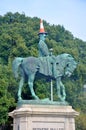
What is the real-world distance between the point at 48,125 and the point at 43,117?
1.70ft

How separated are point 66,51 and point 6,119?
14385 mm

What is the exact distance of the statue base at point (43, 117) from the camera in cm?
2114

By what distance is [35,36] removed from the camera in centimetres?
4497

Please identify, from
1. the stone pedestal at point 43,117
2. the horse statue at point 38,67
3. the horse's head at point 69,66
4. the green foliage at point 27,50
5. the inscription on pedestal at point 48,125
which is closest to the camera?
the stone pedestal at point 43,117

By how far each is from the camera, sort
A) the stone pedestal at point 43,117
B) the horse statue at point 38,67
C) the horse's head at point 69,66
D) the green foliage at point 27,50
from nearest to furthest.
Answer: the stone pedestal at point 43,117
the horse statue at point 38,67
the horse's head at point 69,66
the green foliage at point 27,50

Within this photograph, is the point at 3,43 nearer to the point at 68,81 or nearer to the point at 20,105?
the point at 68,81

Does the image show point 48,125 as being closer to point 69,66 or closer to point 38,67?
point 38,67

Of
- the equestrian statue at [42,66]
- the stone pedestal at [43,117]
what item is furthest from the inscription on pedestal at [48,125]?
the equestrian statue at [42,66]

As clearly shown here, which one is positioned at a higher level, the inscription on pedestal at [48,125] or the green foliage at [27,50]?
the green foliage at [27,50]

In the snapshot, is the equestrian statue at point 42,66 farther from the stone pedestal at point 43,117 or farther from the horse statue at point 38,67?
the stone pedestal at point 43,117

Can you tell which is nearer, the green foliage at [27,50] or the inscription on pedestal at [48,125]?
the inscription on pedestal at [48,125]

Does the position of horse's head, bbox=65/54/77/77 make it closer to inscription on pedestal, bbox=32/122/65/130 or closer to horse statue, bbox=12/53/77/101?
horse statue, bbox=12/53/77/101

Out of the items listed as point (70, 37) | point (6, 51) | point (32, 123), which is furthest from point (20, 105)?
point (70, 37)

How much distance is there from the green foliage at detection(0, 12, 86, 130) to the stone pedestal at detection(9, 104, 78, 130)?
948 cm
